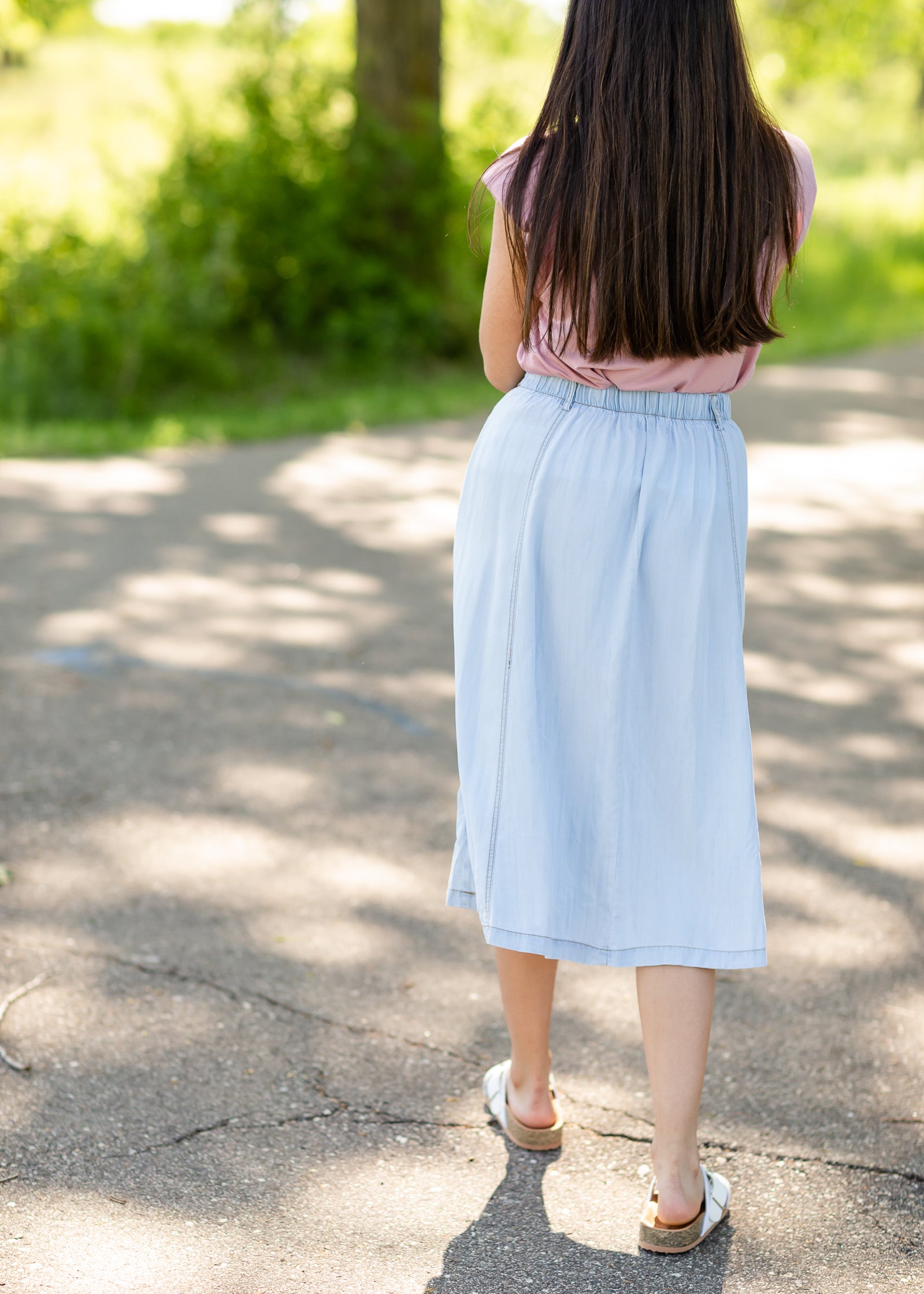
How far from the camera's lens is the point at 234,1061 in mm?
2645

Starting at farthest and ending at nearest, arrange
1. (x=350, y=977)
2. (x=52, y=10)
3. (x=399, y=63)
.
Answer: (x=52, y=10) < (x=399, y=63) < (x=350, y=977)

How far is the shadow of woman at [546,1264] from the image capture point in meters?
2.09

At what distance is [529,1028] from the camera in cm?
239

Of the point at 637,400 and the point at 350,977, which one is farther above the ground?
the point at 637,400

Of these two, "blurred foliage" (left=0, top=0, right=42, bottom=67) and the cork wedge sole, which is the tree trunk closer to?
"blurred foliage" (left=0, top=0, right=42, bottom=67)

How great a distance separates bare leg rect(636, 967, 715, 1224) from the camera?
2160 mm

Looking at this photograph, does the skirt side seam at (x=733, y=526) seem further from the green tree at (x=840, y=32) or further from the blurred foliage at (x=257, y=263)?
the green tree at (x=840, y=32)

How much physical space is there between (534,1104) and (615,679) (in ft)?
2.81

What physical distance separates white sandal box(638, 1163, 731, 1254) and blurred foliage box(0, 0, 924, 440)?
21.0ft

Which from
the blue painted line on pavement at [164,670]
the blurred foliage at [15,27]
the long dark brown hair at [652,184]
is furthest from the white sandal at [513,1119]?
the blurred foliage at [15,27]

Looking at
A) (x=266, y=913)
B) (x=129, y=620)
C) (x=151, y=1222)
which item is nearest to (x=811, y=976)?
(x=266, y=913)

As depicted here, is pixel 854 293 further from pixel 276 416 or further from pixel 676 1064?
pixel 676 1064

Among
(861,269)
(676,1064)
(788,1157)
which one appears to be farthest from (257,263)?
(861,269)

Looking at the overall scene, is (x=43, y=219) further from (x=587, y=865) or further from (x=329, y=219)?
(x=587, y=865)
